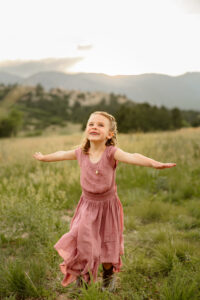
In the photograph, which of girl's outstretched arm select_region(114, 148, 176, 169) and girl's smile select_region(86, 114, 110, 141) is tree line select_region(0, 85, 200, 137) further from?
girl's outstretched arm select_region(114, 148, 176, 169)

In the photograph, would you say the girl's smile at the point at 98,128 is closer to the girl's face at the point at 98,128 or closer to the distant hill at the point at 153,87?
the girl's face at the point at 98,128

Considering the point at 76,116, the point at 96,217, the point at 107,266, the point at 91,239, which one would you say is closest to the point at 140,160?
the point at 96,217

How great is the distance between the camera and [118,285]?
2791 mm

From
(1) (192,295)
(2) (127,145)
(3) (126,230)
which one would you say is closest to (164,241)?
(3) (126,230)

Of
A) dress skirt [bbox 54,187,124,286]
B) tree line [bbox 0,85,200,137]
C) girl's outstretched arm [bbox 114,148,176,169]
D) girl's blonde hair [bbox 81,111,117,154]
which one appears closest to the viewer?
girl's outstretched arm [bbox 114,148,176,169]

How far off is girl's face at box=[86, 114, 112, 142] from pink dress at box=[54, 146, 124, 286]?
0.42ft

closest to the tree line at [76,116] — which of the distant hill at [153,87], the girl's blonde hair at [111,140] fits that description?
the distant hill at [153,87]

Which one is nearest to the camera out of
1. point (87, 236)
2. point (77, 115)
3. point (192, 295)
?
point (192, 295)

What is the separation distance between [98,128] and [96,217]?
30.0 inches

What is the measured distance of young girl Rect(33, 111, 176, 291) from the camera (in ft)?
7.88

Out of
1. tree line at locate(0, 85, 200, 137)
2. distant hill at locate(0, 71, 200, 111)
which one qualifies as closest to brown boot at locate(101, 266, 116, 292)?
tree line at locate(0, 85, 200, 137)

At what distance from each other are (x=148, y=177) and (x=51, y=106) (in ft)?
222

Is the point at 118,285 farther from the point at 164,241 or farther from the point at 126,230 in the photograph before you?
the point at 126,230

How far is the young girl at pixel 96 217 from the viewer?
94.5 inches
